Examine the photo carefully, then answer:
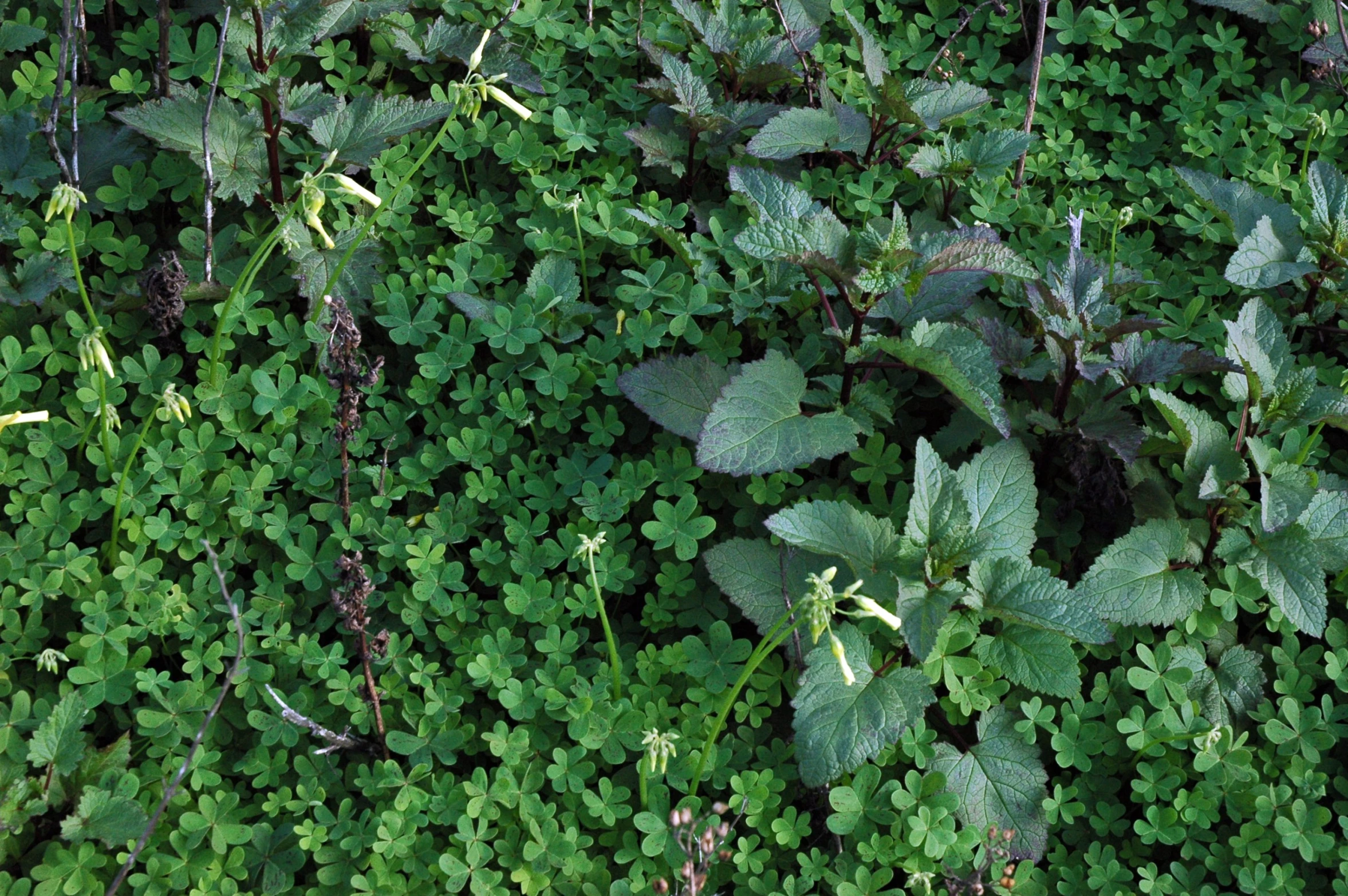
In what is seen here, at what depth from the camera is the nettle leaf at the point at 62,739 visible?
2547 mm

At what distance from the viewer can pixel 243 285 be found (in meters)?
3.23

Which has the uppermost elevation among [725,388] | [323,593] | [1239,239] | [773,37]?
[773,37]

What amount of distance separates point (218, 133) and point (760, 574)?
217 cm

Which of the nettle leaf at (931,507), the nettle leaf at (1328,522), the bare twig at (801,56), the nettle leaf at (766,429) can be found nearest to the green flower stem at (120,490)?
the nettle leaf at (766,429)

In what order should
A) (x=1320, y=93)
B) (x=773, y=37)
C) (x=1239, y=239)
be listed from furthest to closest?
(x=1320, y=93) < (x=773, y=37) < (x=1239, y=239)

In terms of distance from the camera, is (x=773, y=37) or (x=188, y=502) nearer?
(x=188, y=502)

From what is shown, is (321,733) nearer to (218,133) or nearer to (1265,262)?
(218,133)

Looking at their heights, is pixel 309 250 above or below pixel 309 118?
below

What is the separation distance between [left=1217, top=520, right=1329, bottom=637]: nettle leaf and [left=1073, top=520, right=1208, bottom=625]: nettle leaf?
0.13 metres

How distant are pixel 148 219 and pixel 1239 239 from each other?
3.62 m

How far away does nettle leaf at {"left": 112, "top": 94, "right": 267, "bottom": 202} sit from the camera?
10.7 ft

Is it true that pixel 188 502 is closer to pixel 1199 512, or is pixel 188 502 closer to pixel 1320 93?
pixel 1199 512

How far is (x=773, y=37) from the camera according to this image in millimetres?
3859

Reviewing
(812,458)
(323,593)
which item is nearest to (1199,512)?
(812,458)
